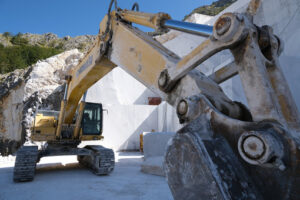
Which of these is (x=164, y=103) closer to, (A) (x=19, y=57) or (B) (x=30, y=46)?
(A) (x=19, y=57)

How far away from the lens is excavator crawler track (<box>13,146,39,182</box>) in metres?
4.08

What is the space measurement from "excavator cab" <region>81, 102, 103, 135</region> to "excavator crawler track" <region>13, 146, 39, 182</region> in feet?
3.99

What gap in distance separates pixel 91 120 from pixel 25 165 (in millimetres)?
1744

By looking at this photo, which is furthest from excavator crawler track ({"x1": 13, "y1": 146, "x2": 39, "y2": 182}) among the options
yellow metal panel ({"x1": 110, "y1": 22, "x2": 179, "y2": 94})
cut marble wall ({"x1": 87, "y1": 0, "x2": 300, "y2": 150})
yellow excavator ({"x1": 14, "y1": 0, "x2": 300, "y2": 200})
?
cut marble wall ({"x1": 87, "y1": 0, "x2": 300, "y2": 150})

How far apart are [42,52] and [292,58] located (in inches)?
1651

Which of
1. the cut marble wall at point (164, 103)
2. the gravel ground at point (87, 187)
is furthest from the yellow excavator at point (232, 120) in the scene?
the cut marble wall at point (164, 103)

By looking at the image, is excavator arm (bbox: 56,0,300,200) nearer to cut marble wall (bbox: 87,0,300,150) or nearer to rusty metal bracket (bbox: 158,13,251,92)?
rusty metal bracket (bbox: 158,13,251,92)

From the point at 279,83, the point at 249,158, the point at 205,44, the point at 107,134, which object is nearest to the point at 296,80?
the point at 279,83

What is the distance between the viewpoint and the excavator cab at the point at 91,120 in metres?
5.16

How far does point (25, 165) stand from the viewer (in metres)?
4.18

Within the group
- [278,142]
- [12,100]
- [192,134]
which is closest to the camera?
[278,142]

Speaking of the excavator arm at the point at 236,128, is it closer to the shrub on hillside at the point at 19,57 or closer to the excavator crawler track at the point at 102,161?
the excavator crawler track at the point at 102,161

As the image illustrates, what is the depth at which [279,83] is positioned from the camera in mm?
1229

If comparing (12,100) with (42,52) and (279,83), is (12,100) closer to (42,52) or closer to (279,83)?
(279,83)
